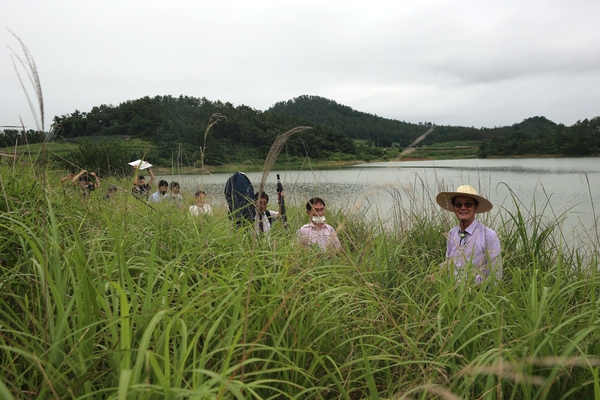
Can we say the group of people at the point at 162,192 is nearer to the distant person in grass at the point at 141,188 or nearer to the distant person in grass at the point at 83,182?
the distant person in grass at the point at 141,188

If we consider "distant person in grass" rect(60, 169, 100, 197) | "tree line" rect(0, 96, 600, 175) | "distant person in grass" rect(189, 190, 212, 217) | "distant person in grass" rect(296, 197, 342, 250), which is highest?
"tree line" rect(0, 96, 600, 175)

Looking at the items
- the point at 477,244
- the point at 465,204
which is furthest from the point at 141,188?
the point at 477,244

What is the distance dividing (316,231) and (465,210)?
1.35 meters

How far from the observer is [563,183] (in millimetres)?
18516

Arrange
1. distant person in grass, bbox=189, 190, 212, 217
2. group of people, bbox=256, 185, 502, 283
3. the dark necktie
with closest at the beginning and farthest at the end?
distant person in grass, bbox=189, 190, 212, 217 < group of people, bbox=256, 185, 502, 283 < the dark necktie

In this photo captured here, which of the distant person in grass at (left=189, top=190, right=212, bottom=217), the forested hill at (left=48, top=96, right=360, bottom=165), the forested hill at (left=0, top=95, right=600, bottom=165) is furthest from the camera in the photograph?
the forested hill at (left=48, top=96, right=360, bottom=165)

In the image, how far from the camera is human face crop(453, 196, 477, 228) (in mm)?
3639

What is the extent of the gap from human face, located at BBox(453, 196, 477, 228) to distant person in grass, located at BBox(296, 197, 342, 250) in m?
1.15

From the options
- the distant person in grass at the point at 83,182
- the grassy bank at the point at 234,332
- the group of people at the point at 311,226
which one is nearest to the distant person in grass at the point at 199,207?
the grassy bank at the point at 234,332

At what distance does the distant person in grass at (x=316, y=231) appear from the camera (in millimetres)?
2561

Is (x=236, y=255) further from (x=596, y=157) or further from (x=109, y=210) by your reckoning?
(x=596, y=157)

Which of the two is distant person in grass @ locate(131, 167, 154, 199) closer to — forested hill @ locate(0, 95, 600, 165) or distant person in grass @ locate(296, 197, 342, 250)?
forested hill @ locate(0, 95, 600, 165)

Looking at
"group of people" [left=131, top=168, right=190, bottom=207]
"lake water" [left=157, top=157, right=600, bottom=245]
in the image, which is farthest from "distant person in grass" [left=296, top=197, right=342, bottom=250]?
"group of people" [left=131, top=168, right=190, bottom=207]

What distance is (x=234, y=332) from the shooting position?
152 centimetres
